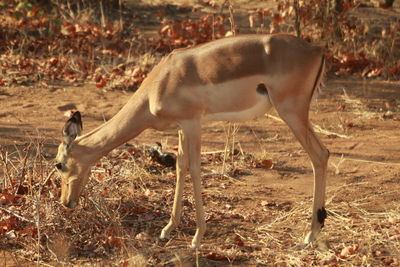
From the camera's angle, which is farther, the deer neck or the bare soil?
the bare soil

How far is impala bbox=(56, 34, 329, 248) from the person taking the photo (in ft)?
20.5

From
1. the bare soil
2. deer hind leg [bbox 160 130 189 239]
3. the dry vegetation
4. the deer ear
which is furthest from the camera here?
the bare soil

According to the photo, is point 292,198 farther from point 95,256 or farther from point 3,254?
point 3,254

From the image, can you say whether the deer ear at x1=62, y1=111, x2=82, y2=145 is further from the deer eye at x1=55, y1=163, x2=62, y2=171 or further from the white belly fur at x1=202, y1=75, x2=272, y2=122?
the white belly fur at x1=202, y1=75, x2=272, y2=122

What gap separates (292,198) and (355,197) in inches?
23.2

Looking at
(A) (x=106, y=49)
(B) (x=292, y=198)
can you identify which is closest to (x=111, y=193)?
(B) (x=292, y=198)

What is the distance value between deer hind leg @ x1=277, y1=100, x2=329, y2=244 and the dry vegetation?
0.48 feet

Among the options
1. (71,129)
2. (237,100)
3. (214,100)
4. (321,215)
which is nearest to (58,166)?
(71,129)

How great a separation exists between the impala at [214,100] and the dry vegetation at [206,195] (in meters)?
0.25

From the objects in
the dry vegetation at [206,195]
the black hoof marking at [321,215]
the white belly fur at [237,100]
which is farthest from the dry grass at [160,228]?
the white belly fur at [237,100]

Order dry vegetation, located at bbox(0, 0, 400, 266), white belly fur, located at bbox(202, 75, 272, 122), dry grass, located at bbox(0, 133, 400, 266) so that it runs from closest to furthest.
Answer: dry grass, located at bbox(0, 133, 400, 266), dry vegetation, located at bbox(0, 0, 400, 266), white belly fur, located at bbox(202, 75, 272, 122)

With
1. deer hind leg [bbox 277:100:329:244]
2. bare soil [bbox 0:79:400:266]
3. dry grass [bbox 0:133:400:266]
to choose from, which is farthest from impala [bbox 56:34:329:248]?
bare soil [bbox 0:79:400:266]

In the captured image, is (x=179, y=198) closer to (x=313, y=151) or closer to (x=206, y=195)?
(x=206, y=195)

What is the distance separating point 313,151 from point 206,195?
1.49 metres
